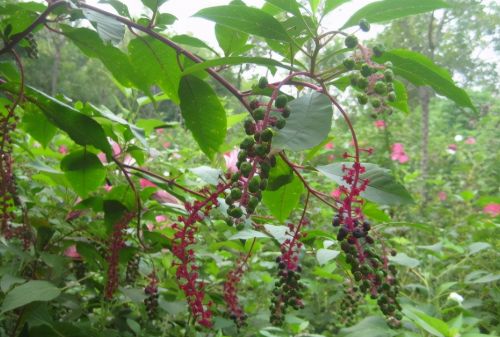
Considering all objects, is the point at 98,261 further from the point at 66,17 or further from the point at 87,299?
the point at 66,17

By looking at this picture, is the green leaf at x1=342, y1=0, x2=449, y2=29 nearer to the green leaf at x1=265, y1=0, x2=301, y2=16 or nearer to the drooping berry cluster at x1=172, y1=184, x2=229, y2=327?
the green leaf at x1=265, y1=0, x2=301, y2=16

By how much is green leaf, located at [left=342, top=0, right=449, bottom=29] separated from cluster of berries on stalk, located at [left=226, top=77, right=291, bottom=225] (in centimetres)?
23

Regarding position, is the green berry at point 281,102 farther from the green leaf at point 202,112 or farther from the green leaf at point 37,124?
the green leaf at point 37,124

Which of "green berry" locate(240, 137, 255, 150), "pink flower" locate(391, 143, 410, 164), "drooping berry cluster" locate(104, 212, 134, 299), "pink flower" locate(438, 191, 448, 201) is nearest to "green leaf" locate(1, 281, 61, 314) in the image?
"drooping berry cluster" locate(104, 212, 134, 299)

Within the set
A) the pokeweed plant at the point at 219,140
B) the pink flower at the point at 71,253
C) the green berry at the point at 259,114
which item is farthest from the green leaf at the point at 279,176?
the pink flower at the point at 71,253

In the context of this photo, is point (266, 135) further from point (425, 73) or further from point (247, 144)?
point (425, 73)

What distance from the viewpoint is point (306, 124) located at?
0.69m

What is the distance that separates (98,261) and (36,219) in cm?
24

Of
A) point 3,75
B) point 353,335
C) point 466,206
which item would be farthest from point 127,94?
point 466,206

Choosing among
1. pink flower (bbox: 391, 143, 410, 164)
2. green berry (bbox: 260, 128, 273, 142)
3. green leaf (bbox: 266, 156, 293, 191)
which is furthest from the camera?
pink flower (bbox: 391, 143, 410, 164)

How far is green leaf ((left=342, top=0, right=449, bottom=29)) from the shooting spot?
74 centimetres

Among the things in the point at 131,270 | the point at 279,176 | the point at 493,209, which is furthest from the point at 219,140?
the point at 493,209

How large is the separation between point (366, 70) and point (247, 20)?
23cm

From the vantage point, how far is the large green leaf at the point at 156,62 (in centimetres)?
102
